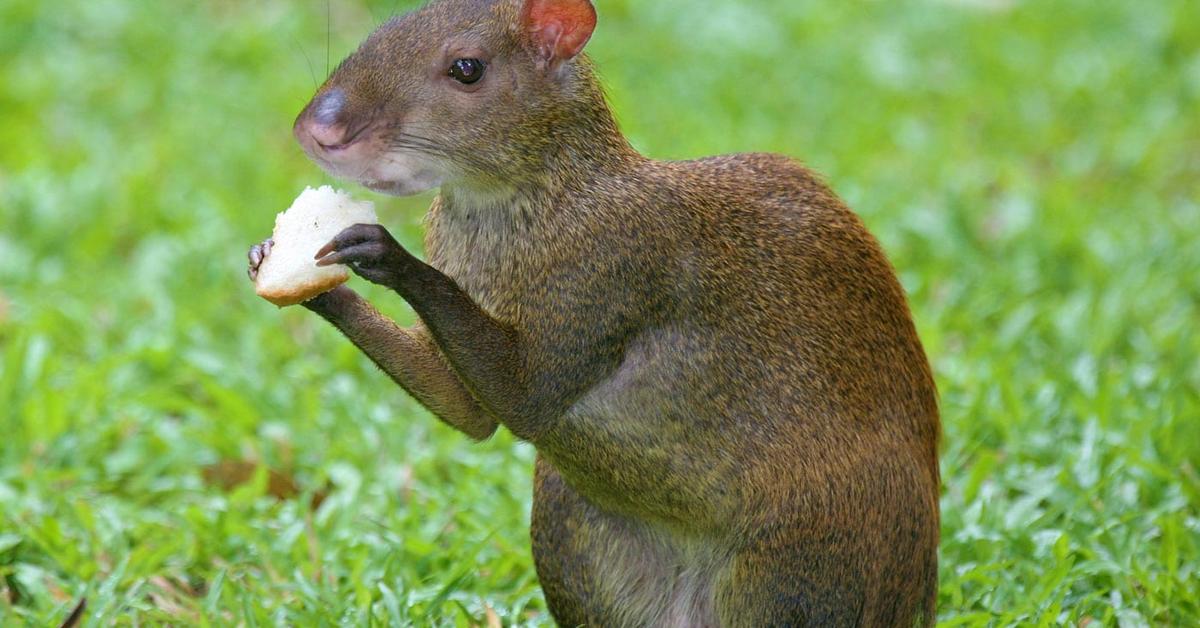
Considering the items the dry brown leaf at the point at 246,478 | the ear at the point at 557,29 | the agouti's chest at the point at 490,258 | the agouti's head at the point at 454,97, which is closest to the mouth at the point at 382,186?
the agouti's head at the point at 454,97

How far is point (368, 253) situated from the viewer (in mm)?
3033

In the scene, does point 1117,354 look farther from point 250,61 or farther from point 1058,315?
point 250,61

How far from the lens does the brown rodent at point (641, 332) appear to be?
322 cm

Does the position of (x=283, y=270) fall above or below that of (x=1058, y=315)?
below

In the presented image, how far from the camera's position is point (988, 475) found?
4.68m

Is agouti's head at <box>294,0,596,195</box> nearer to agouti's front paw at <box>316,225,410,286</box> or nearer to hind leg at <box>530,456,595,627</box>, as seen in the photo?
agouti's front paw at <box>316,225,410,286</box>

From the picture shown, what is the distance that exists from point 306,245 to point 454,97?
413mm

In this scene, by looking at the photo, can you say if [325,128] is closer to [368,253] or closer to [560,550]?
[368,253]

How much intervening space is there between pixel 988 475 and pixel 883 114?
344cm

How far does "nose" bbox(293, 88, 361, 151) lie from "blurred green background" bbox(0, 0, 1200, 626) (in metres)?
0.85

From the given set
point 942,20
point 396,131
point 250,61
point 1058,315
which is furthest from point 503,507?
point 942,20

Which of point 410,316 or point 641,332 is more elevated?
point 410,316

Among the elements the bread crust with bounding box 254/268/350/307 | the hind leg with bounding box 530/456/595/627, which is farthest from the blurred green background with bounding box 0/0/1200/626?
the bread crust with bounding box 254/268/350/307

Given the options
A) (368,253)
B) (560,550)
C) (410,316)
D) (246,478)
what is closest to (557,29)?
(368,253)
